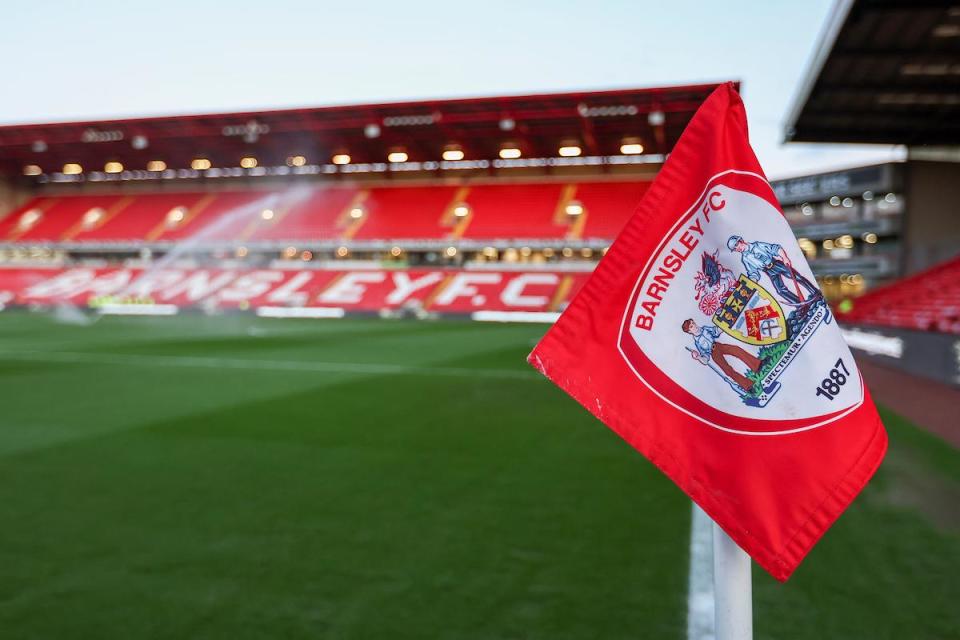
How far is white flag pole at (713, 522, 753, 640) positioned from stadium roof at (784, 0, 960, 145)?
12.2 m

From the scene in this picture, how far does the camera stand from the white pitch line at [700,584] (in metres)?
2.37

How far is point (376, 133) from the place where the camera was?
30250 millimetres

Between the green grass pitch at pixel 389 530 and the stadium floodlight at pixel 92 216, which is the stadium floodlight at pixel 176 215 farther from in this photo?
the green grass pitch at pixel 389 530

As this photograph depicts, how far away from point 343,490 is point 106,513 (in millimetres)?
1278

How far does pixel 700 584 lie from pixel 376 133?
1169 inches

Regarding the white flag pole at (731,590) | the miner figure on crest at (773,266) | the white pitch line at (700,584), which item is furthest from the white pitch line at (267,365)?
the miner figure on crest at (773,266)

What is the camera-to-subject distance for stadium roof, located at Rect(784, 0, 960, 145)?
11430 millimetres

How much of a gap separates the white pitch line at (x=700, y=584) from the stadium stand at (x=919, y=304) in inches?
280

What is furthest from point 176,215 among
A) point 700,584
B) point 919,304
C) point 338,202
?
point 700,584

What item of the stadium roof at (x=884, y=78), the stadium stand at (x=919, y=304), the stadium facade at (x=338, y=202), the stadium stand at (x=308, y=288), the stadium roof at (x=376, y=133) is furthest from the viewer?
the stadium facade at (x=338, y=202)

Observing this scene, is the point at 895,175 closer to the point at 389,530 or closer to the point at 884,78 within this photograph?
the point at 884,78

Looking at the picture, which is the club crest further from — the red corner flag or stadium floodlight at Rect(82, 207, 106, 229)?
stadium floodlight at Rect(82, 207, 106, 229)

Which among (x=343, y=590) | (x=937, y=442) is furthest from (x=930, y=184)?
(x=343, y=590)

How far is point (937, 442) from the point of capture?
5645 mm
